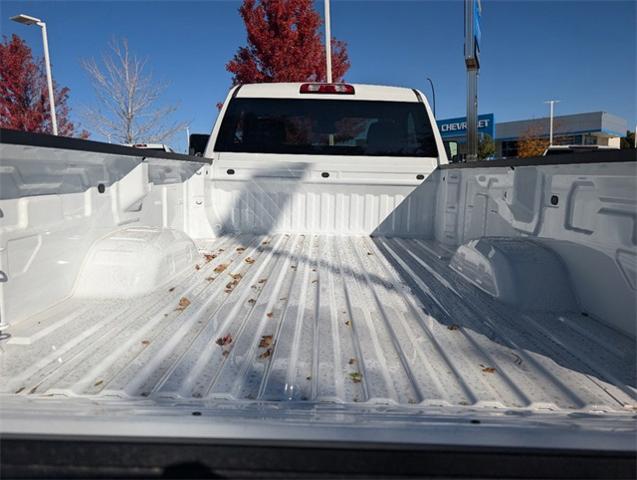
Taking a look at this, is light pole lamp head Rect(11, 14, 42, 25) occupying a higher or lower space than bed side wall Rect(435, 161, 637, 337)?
higher

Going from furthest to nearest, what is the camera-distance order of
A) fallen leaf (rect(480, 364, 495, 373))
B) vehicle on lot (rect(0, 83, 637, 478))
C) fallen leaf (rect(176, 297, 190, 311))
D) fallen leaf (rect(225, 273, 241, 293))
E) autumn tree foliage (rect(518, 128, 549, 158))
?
autumn tree foliage (rect(518, 128, 549, 158)) < fallen leaf (rect(225, 273, 241, 293)) < fallen leaf (rect(176, 297, 190, 311)) < fallen leaf (rect(480, 364, 495, 373)) < vehicle on lot (rect(0, 83, 637, 478))

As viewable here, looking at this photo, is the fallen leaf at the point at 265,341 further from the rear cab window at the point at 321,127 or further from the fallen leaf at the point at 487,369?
the rear cab window at the point at 321,127

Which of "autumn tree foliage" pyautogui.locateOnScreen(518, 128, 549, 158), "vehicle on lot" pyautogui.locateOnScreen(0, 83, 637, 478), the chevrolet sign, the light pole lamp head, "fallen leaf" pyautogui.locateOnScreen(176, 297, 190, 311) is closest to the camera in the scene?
"vehicle on lot" pyautogui.locateOnScreen(0, 83, 637, 478)

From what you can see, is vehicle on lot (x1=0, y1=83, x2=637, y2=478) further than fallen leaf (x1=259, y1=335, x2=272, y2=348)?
No

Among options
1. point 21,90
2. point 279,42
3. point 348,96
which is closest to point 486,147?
point 279,42

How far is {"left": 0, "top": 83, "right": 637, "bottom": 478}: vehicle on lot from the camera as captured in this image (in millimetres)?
1001

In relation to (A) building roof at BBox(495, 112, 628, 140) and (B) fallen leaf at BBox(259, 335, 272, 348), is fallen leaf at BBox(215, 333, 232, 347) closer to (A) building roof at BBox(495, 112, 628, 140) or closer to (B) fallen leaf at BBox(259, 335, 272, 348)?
(B) fallen leaf at BBox(259, 335, 272, 348)

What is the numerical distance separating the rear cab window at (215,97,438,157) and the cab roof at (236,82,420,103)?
0.05 m

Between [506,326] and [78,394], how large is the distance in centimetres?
205

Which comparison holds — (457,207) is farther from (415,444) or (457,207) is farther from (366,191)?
(415,444)

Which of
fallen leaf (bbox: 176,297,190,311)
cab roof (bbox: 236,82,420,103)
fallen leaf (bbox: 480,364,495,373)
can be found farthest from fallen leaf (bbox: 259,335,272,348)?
cab roof (bbox: 236,82,420,103)

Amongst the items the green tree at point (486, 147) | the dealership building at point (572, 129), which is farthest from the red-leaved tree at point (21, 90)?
the dealership building at point (572, 129)

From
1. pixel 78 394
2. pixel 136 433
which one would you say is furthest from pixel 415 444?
pixel 78 394

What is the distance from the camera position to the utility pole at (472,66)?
4.88 meters
